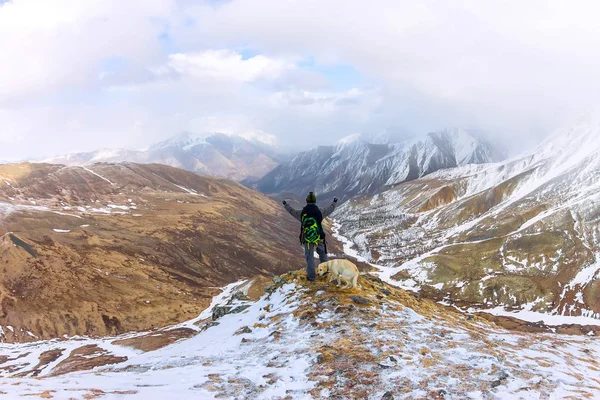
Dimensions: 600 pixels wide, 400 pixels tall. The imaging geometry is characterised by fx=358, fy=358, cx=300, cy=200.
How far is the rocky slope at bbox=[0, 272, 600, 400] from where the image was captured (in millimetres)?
10906

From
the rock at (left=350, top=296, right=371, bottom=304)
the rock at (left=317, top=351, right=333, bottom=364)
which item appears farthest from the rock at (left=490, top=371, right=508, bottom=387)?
the rock at (left=350, top=296, right=371, bottom=304)

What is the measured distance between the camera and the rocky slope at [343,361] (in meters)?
10.9

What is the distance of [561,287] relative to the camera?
13162 cm

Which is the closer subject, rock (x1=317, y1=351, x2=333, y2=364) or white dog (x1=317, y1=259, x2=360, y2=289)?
rock (x1=317, y1=351, x2=333, y2=364)

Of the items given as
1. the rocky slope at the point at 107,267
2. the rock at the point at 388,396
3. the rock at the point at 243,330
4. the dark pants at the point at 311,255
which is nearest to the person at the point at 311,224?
the dark pants at the point at 311,255

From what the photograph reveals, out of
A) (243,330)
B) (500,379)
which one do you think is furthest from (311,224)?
(500,379)

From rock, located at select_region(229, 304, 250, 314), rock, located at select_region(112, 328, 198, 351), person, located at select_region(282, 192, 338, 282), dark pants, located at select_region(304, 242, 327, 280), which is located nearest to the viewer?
person, located at select_region(282, 192, 338, 282)

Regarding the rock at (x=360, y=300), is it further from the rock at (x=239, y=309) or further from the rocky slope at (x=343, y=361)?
the rock at (x=239, y=309)

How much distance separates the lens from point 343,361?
1342cm

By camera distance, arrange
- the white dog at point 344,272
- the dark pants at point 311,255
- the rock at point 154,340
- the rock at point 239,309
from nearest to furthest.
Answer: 1. the white dog at point 344,272
2. the dark pants at point 311,255
3. the rock at point 239,309
4. the rock at point 154,340

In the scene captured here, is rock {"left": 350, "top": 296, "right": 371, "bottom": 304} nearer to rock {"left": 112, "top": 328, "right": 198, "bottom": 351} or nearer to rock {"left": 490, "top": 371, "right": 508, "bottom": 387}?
rock {"left": 490, "top": 371, "right": 508, "bottom": 387}

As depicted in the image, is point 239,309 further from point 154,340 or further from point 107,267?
point 107,267

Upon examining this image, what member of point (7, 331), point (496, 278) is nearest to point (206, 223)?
point (7, 331)

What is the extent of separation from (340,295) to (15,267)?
403 ft
